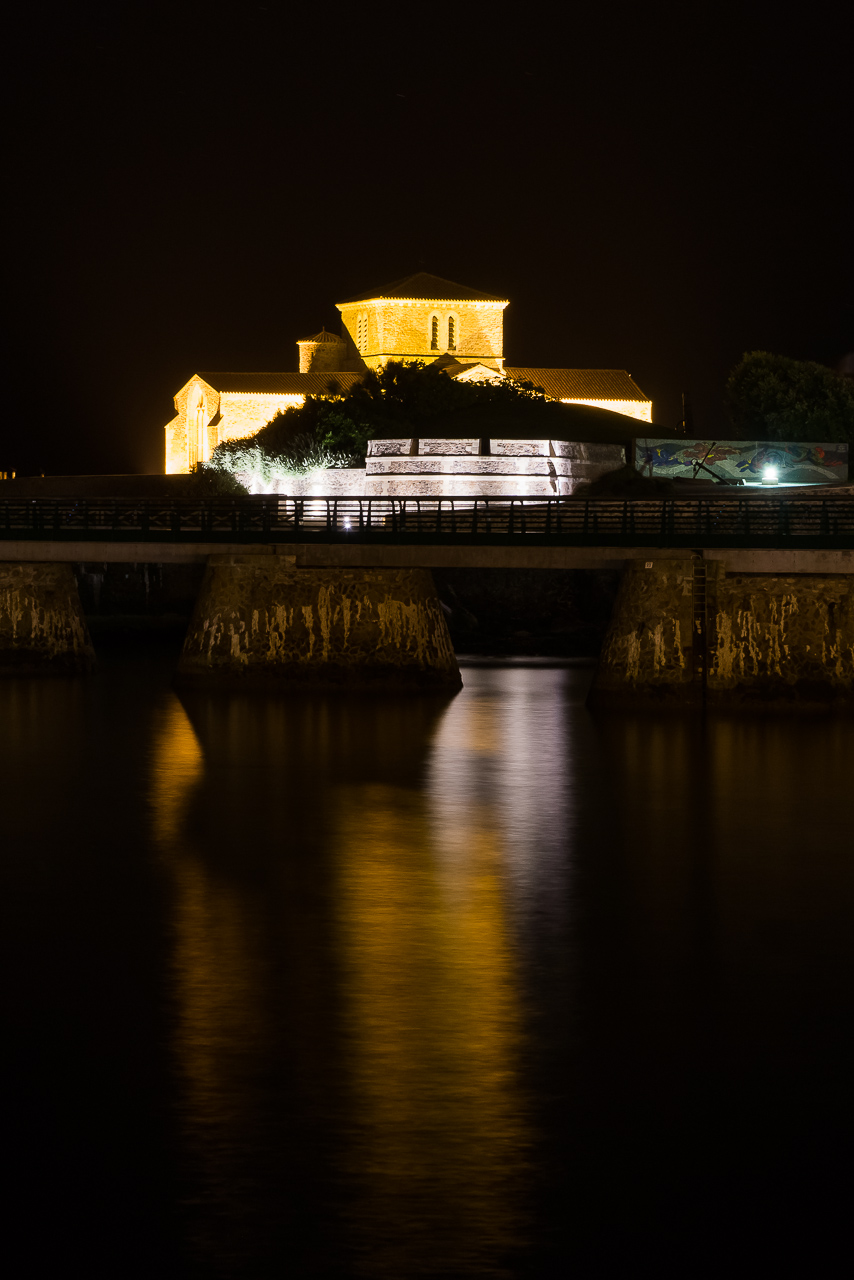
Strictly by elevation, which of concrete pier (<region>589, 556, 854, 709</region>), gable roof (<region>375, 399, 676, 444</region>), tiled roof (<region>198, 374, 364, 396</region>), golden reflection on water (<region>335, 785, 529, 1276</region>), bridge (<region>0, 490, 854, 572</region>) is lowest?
golden reflection on water (<region>335, 785, 529, 1276</region>)

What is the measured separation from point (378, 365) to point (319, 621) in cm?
Result: 9402

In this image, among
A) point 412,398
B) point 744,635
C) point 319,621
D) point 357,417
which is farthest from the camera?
point 412,398

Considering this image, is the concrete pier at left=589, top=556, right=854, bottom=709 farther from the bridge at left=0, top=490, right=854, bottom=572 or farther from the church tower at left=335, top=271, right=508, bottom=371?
the church tower at left=335, top=271, right=508, bottom=371

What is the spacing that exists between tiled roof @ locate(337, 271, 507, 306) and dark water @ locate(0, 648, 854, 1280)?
4124 inches

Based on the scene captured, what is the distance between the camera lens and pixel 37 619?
43844 mm

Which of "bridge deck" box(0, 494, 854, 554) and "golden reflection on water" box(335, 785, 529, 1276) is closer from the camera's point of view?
"golden reflection on water" box(335, 785, 529, 1276)

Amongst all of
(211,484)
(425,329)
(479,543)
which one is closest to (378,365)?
(425,329)

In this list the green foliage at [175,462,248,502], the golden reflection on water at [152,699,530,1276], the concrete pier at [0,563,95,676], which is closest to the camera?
the golden reflection on water at [152,699,530,1276]

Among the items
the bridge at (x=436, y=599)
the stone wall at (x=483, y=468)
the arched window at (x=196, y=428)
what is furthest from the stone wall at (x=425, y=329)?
the bridge at (x=436, y=599)

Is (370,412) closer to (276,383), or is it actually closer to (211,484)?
(211,484)

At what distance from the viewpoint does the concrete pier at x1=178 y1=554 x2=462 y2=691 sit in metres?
38.6

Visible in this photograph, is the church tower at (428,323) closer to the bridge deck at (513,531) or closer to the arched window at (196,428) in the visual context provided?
the arched window at (196,428)

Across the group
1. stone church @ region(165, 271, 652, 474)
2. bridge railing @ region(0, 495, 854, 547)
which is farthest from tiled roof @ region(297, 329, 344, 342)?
bridge railing @ region(0, 495, 854, 547)

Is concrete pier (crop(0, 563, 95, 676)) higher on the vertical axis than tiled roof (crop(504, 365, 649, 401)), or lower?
lower
